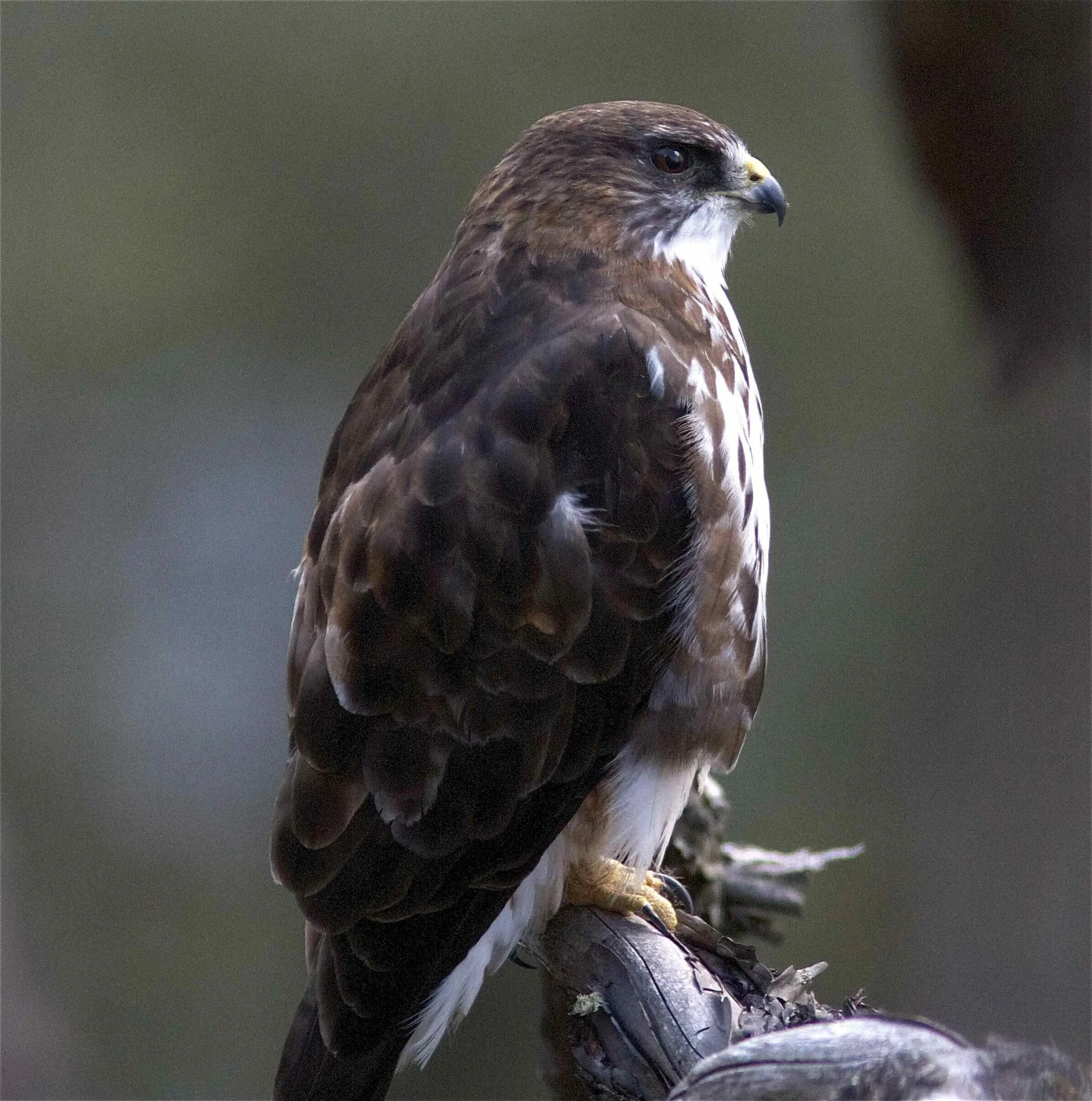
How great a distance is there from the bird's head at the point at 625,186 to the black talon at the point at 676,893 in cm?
117

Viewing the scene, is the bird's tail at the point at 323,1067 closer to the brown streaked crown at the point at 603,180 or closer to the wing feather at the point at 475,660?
the wing feather at the point at 475,660

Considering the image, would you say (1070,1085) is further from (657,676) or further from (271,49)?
(271,49)

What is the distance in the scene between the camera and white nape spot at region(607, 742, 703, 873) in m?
2.32

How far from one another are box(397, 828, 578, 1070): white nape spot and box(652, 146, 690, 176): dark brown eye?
1.23m

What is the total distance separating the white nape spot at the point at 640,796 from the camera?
2316 mm

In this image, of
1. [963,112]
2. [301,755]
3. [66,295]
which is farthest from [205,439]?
[301,755]

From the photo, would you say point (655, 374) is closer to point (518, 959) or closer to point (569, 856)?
point (569, 856)

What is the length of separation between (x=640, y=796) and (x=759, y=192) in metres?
1.16

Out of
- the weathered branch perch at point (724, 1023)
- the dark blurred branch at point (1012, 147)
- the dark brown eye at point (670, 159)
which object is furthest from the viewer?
the dark blurred branch at point (1012, 147)

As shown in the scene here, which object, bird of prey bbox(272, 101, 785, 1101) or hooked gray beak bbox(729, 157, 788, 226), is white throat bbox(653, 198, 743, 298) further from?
bird of prey bbox(272, 101, 785, 1101)

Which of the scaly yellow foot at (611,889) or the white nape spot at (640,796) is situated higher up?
the white nape spot at (640,796)

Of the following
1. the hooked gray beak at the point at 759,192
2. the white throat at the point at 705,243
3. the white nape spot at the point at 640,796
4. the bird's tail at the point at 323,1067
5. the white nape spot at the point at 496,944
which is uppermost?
the hooked gray beak at the point at 759,192

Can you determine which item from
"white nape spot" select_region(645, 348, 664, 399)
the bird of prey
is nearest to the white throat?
the bird of prey

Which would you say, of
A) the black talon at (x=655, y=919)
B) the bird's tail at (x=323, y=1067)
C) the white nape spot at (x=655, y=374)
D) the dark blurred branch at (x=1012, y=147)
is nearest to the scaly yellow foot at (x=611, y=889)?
the black talon at (x=655, y=919)
